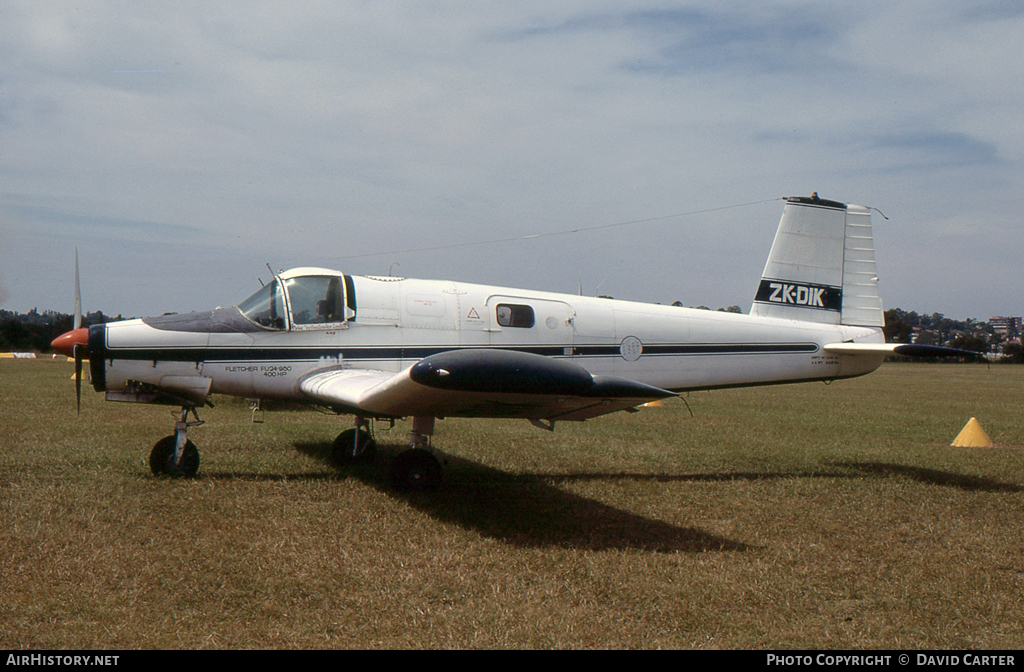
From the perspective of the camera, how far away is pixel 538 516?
6973 mm

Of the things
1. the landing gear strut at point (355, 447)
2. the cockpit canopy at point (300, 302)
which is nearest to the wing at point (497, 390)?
the cockpit canopy at point (300, 302)

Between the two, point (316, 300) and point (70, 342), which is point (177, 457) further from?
point (316, 300)

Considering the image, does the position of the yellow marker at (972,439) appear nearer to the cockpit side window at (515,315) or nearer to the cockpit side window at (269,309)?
the cockpit side window at (515,315)

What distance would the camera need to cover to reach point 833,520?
706cm

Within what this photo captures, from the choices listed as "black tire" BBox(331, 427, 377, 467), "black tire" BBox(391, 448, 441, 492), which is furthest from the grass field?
"black tire" BBox(331, 427, 377, 467)

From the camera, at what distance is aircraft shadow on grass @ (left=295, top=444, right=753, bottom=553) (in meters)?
6.16

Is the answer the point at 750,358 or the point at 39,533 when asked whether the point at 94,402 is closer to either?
the point at 39,533

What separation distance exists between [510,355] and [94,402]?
604 inches

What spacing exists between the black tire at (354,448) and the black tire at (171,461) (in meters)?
1.81

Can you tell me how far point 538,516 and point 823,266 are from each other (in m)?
6.44

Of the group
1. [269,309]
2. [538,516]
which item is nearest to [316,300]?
[269,309]

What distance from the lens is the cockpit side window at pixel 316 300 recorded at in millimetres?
8539

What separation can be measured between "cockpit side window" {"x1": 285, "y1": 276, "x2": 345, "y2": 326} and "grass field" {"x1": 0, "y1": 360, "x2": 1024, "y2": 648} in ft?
6.00

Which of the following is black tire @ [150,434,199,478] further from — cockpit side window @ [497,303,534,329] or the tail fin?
the tail fin
